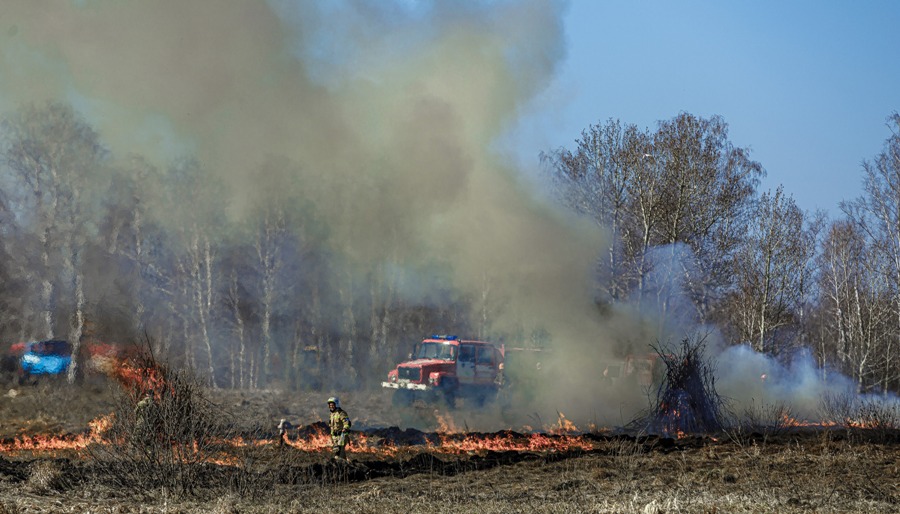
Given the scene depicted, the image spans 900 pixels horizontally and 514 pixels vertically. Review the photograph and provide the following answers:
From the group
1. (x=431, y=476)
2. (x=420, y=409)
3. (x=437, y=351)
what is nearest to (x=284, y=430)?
(x=431, y=476)

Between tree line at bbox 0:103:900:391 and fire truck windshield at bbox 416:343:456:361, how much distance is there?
3.55m

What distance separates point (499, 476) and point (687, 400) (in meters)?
7.23

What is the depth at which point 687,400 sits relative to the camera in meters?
23.8

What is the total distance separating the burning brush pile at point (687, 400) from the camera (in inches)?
930

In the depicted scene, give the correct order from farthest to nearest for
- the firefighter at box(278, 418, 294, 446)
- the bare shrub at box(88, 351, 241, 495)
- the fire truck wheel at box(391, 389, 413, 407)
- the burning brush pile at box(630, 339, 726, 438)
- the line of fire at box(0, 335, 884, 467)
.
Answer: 1. the fire truck wheel at box(391, 389, 413, 407)
2. the burning brush pile at box(630, 339, 726, 438)
3. the firefighter at box(278, 418, 294, 446)
4. the line of fire at box(0, 335, 884, 467)
5. the bare shrub at box(88, 351, 241, 495)

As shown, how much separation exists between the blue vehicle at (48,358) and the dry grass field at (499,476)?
1395 cm

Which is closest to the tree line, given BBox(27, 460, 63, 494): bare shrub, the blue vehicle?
the blue vehicle

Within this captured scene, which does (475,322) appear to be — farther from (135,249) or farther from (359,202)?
(135,249)

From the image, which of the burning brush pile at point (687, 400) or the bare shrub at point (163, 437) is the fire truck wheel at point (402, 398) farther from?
the bare shrub at point (163, 437)

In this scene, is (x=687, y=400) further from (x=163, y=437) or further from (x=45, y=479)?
(x=45, y=479)

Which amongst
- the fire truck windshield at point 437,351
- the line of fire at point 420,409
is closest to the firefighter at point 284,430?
the line of fire at point 420,409

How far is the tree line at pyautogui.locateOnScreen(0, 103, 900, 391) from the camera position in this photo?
3616 centimetres

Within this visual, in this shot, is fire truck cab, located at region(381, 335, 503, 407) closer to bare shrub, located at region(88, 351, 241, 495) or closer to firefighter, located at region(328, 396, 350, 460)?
firefighter, located at region(328, 396, 350, 460)

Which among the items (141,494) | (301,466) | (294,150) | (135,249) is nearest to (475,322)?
(294,150)
